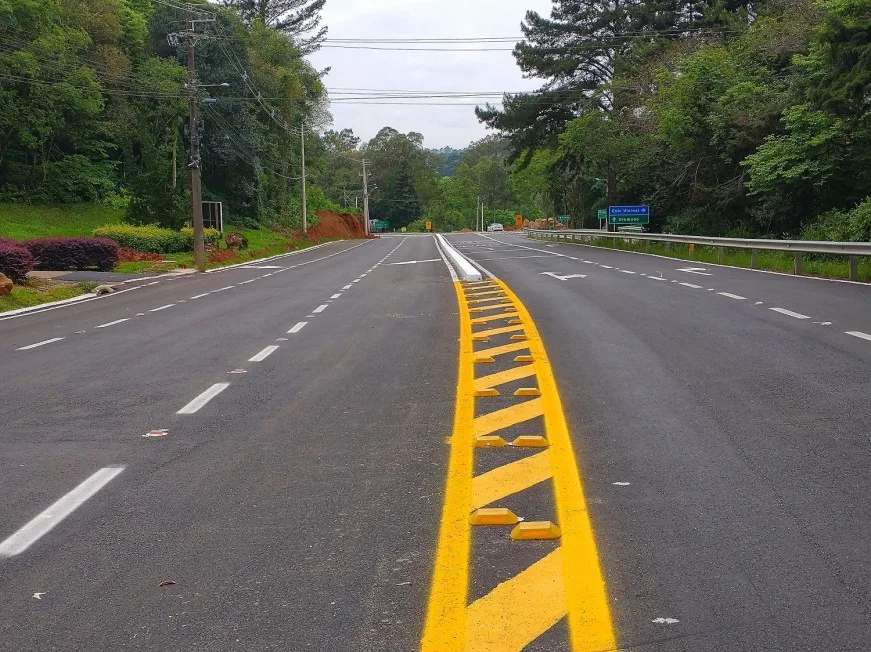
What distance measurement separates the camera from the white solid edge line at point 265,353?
11.2 meters

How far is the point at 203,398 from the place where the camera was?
28.8 feet

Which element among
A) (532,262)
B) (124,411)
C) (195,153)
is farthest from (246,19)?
(124,411)

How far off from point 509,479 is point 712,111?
37.8 metres

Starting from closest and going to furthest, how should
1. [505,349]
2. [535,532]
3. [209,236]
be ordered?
[535,532] < [505,349] < [209,236]

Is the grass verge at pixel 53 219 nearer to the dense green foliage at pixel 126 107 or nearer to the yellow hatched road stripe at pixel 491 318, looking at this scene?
the dense green foliage at pixel 126 107

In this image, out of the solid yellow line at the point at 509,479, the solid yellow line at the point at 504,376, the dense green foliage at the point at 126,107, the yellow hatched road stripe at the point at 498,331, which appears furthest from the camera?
the dense green foliage at the point at 126,107

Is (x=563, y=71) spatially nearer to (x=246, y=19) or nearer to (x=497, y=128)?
(x=497, y=128)

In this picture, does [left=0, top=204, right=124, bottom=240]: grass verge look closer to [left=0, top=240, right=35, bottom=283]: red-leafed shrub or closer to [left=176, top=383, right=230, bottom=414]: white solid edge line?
[left=0, top=240, right=35, bottom=283]: red-leafed shrub

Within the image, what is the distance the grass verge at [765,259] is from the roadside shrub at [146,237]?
20239 mm

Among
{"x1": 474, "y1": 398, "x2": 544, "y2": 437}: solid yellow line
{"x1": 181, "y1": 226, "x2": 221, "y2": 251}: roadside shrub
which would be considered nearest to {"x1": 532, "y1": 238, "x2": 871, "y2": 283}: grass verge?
{"x1": 474, "y1": 398, "x2": 544, "y2": 437}: solid yellow line

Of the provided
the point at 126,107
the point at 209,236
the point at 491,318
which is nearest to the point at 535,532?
the point at 491,318

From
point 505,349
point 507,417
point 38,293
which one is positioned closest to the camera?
point 507,417

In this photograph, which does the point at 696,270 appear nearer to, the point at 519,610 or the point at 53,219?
the point at 519,610

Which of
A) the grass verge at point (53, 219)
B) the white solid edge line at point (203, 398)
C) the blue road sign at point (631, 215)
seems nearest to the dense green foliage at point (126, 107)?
the grass verge at point (53, 219)
